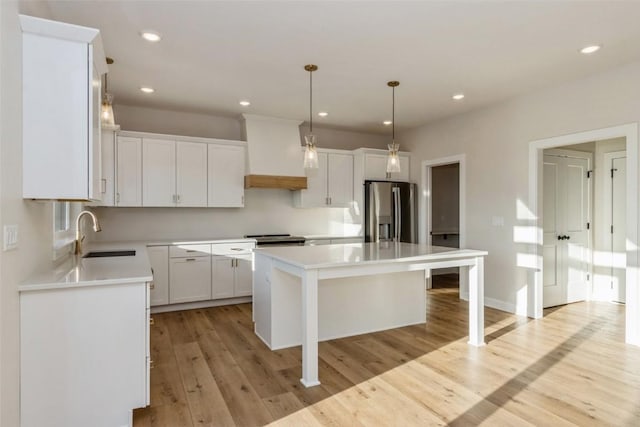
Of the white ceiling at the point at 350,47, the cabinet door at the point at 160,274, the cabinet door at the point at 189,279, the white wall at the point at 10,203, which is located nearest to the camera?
the white wall at the point at 10,203

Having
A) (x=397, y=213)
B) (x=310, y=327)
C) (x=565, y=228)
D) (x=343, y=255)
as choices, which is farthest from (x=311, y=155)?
(x=565, y=228)

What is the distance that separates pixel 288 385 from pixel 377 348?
101 cm

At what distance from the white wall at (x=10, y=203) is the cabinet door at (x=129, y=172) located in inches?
103

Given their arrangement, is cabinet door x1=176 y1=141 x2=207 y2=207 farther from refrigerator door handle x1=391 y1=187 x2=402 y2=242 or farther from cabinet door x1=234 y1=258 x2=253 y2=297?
refrigerator door handle x1=391 y1=187 x2=402 y2=242

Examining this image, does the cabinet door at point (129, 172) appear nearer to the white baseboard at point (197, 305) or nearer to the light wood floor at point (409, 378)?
the white baseboard at point (197, 305)

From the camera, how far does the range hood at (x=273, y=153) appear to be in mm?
5078

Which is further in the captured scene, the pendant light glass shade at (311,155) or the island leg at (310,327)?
the pendant light glass shade at (311,155)

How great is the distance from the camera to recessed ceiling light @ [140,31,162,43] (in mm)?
2805

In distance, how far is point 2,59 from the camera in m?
1.58

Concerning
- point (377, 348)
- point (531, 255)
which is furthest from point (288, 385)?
point (531, 255)

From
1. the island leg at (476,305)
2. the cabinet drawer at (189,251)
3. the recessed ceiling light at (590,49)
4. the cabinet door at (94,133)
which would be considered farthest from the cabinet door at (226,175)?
the recessed ceiling light at (590,49)

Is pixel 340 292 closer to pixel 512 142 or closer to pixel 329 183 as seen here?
pixel 329 183

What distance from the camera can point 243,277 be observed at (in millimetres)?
4918

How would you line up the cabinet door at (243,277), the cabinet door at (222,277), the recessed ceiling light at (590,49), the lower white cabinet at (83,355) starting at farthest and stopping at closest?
the cabinet door at (243,277), the cabinet door at (222,277), the recessed ceiling light at (590,49), the lower white cabinet at (83,355)
